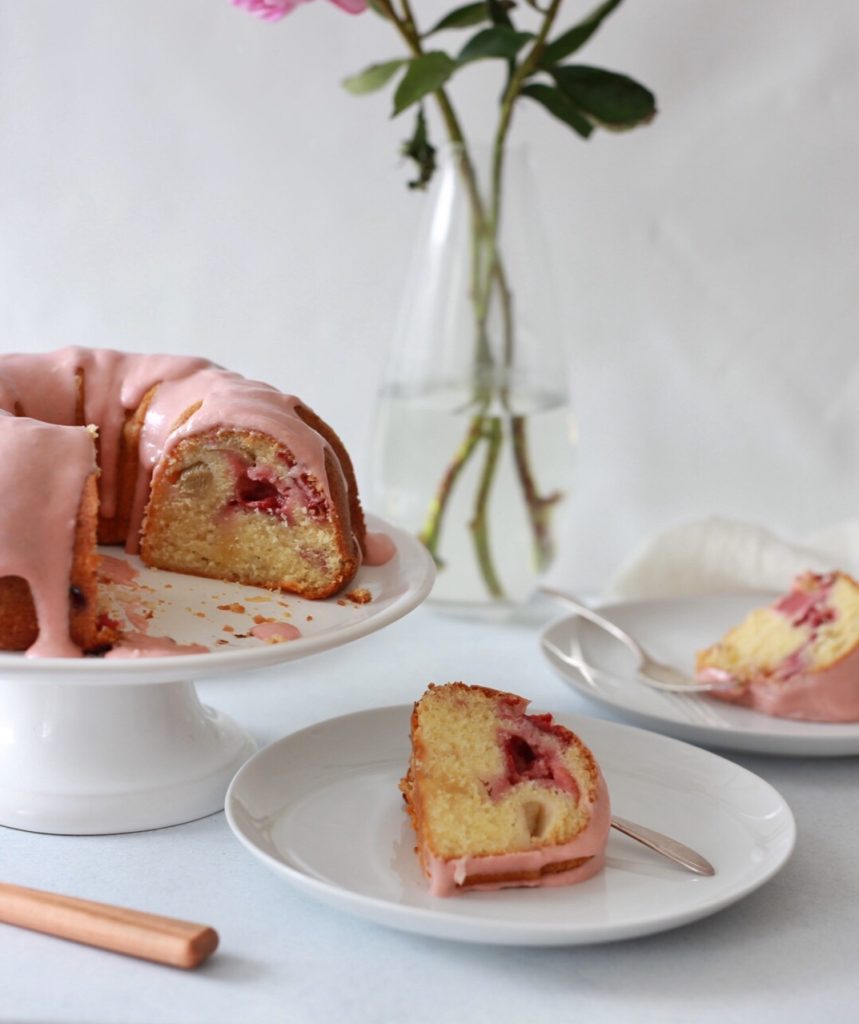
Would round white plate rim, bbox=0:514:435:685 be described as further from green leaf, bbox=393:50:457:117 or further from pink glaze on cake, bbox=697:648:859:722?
green leaf, bbox=393:50:457:117

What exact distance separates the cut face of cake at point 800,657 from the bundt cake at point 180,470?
47 centimetres

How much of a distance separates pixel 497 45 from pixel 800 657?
0.86m

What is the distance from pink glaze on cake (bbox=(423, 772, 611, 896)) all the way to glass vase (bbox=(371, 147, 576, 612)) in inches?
33.2

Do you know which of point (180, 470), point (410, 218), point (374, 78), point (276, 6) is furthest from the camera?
point (410, 218)

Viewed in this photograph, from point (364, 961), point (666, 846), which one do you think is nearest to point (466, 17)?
point (666, 846)

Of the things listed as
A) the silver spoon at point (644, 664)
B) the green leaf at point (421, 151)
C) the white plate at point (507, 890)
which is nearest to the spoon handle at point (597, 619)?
the silver spoon at point (644, 664)

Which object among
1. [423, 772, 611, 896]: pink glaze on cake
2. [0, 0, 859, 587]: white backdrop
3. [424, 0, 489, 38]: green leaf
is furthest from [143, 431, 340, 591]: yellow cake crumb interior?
[0, 0, 859, 587]: white backdrop

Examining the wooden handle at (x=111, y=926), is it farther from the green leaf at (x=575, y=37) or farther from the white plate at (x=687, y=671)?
the green leaf at (x=575, y=37)

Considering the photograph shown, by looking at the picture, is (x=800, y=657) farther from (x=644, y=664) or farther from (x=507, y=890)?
(x=507, y=890)

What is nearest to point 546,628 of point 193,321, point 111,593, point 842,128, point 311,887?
point 111,593

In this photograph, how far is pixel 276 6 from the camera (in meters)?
1.56

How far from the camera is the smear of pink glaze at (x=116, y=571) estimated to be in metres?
1.27

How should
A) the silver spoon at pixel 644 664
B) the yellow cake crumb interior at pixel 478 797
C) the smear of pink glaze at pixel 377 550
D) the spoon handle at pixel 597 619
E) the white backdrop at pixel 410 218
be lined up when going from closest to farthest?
1. the yellow cake crumb interior at pixel 478 797
2. the smear of pink glaze at pixel 377 550
3. the silver spoon at pixel 644 664
4. the spoon handle at pixel 597 619
5. the white backdrop at pixel 410 218

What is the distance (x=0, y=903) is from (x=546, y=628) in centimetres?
82
